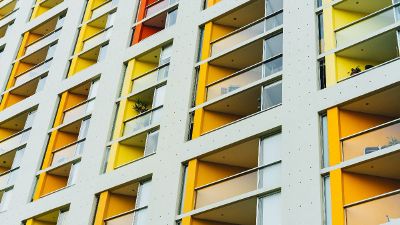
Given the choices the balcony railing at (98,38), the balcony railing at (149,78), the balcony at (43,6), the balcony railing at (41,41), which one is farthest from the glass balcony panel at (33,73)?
the balcony railing at (149,78)

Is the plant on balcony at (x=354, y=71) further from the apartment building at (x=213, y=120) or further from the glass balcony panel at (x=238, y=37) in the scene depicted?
the glass balcony panel at (x=238, y=37)

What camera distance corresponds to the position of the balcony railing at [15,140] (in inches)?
1325

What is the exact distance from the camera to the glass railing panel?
23.6 meters

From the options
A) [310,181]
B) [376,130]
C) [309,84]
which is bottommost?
[310,181]

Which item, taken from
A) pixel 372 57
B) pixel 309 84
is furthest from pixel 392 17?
pixel 309 84

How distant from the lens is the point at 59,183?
31.0 metres

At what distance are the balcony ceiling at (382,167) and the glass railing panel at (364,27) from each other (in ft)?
16.9

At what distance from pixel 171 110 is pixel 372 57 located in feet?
27.0

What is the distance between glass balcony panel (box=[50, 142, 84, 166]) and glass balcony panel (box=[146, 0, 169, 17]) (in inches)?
304

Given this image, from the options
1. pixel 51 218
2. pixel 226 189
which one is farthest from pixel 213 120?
pixel 51 218

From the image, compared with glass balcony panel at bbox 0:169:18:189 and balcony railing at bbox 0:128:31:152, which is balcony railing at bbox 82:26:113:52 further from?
glass balcony panel at bbox 0:169:18:189

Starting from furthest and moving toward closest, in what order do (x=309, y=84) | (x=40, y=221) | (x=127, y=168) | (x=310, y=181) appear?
(x=40, y=221) < (x=127, y=168) < (x=309, y=84) < (x=310, y=181)

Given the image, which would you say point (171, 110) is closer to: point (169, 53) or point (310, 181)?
point (169, 53)

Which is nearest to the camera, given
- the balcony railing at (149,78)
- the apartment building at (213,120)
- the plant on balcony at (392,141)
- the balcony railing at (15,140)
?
the plant on balcony at (392,141)
